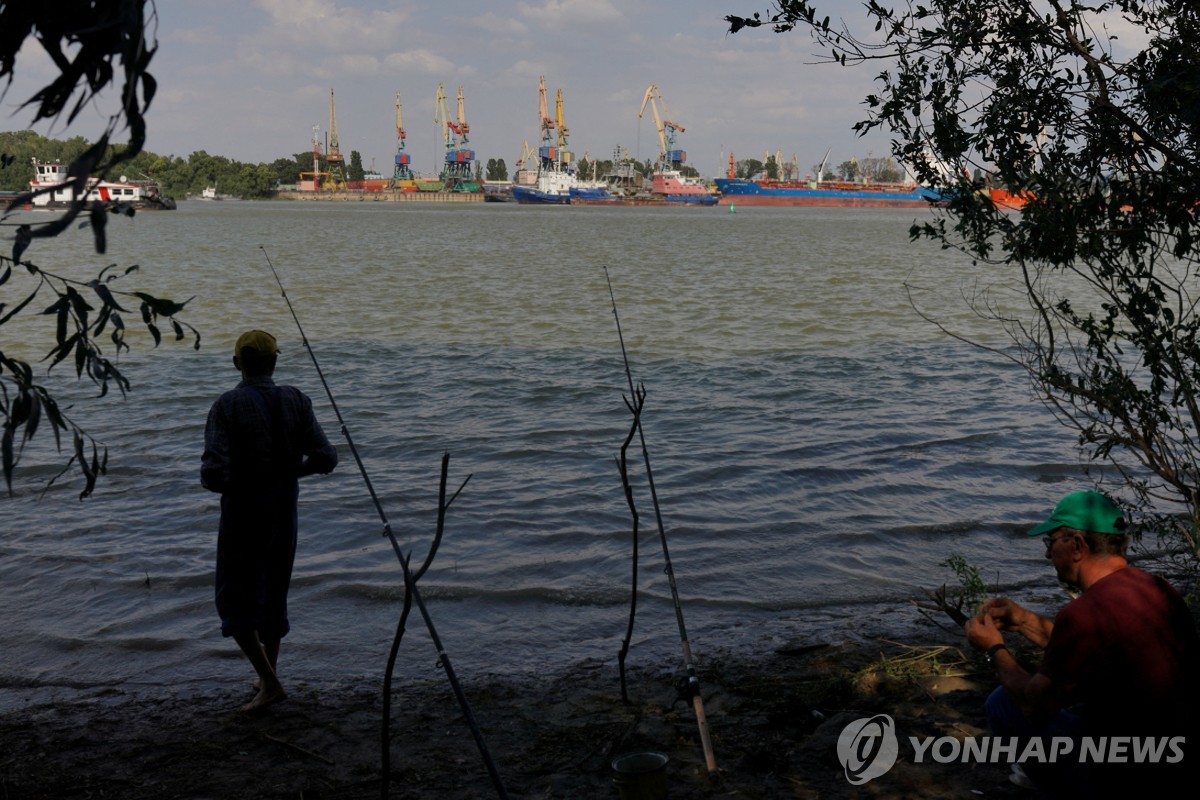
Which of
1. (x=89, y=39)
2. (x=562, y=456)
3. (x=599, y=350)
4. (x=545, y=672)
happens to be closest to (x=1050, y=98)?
(x=545, y=672)

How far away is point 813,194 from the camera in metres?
128

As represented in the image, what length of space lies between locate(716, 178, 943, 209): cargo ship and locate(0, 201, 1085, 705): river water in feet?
366

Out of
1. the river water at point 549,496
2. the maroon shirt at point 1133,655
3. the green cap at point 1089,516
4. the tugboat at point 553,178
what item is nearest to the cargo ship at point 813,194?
the tugboat at point 553,178

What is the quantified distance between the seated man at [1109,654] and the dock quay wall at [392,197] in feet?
513

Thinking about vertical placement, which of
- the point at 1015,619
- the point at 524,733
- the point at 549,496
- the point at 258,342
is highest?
the point at 258,342

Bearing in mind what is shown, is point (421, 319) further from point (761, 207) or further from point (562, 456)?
point (761, 207)

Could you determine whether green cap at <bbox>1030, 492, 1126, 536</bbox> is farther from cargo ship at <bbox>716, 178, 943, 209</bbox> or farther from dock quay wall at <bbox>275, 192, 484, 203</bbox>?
dock quay wall at <bbox>275, 192, 484, 203</bbox>

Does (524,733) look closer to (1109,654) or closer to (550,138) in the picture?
(1109,654)

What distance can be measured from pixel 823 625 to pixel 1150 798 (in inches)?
123

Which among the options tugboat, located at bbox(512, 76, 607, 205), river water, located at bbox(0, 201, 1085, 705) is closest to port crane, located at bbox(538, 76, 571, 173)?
tugboat, located at bbox(512, 76, 607, 205)

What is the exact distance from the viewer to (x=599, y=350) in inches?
659

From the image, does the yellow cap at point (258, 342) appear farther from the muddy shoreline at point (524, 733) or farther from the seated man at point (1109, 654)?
the seated man at point (1109, 654)

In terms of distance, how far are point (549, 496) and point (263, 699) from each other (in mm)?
4167

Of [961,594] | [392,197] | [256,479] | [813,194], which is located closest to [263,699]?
[256,479]
